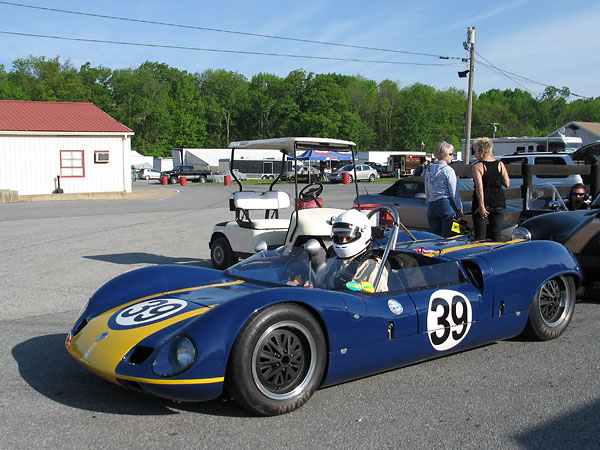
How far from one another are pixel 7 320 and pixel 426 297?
4.00 meters

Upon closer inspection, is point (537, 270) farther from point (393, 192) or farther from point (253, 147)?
point (393, 192)

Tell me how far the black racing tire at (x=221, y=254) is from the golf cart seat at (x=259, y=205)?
374mm

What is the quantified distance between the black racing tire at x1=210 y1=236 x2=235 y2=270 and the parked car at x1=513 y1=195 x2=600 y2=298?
149 inches

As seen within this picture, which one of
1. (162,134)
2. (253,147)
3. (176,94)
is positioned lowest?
(253,147)

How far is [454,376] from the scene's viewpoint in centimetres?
391

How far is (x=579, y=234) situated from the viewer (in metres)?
6.20

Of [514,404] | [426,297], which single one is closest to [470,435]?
[514,404]

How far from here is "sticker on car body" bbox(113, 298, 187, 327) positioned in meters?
3.53

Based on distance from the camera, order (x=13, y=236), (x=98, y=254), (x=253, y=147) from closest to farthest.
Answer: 1. (x=253, y=147)
2. (x=98, y=254)
3. (x=13, y=236)

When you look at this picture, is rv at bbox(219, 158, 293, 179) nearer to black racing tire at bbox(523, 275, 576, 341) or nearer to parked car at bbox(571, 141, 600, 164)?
parked car at bbox(571, 141, 600, 164)

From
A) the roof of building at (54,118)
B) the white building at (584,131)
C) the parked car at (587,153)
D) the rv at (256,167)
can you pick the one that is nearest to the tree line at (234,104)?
the rv at (256,167)

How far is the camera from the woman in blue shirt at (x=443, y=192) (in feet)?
23.3

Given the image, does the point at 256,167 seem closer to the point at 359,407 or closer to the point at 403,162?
the point at 403,162

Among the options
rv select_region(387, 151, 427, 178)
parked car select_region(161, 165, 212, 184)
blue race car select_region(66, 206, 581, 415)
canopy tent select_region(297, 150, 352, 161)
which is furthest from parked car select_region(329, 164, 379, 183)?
blue race car select_region(66, 206, 581, 415)
